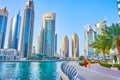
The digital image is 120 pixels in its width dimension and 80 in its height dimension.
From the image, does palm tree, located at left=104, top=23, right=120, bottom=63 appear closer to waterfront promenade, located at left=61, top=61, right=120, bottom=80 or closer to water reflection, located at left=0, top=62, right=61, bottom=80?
water reflection, located at left=0, top=62, right=61, bottom=80

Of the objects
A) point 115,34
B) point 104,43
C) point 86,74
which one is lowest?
point 86,74

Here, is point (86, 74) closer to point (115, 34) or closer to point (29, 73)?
point (115, 34)

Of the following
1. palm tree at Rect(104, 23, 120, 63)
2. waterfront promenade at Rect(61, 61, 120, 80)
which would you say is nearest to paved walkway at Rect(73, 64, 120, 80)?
waterfront promenade at Rect(61, 61, 120, 80)

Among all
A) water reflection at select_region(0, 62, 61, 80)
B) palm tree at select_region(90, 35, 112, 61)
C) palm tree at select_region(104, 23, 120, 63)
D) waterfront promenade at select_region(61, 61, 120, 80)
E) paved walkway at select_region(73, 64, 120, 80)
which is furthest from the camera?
palm tree at select_region(90, 35, 112, 61)

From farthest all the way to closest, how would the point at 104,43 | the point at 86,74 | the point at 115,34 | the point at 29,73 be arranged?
the point at 104,43, the point at 29,73, the point at 115,34, the point at 86,74

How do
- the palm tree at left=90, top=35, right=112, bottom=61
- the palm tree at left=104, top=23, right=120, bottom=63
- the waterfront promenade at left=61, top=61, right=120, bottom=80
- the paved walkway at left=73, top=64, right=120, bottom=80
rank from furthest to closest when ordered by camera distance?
the palm tree at left=90, top=35, right=112, bottom=61
the palm tree at left=104, top=23, right=120, bottom=63
the paved walkway at left=73, top=64, right=120, bottom=80
the waterfront promenade at left=61, top=61, right=120, bottom=80

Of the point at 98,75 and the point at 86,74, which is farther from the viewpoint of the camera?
the point at 86,74

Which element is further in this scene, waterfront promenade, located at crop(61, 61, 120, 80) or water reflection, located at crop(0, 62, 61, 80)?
water reflection, located at crop(0, 62, 61, 80)

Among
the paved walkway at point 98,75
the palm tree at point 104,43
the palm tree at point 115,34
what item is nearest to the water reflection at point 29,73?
the paved walkway at point 98,75

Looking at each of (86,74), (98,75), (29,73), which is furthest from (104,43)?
(98,75)

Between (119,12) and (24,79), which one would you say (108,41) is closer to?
(24,79)

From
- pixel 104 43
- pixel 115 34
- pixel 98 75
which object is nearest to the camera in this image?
pixel 98 75

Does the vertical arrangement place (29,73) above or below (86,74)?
below

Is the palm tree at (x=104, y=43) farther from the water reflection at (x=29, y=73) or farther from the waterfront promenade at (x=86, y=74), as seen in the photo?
the waterfront promenade at (x=86, y=74)
